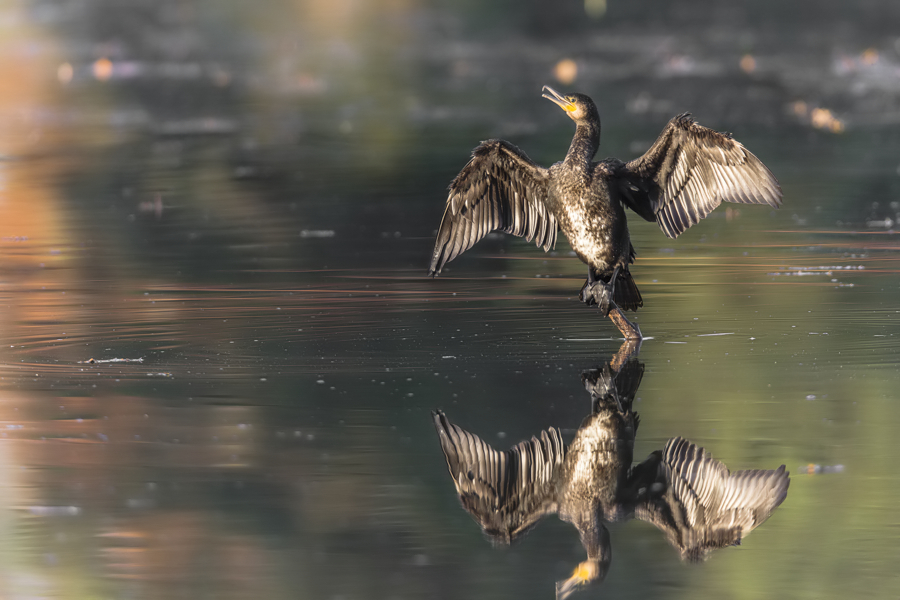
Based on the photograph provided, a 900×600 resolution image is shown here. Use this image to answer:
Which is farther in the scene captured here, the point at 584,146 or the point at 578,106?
the point at 578,106

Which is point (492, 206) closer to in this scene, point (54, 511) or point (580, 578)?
point (54, 511)

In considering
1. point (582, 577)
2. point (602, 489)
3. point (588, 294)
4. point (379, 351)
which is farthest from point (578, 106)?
point (582, 577)

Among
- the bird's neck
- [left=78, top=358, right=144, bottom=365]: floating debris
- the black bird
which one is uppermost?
the bird's neck

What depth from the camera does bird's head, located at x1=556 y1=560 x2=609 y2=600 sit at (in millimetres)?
5184

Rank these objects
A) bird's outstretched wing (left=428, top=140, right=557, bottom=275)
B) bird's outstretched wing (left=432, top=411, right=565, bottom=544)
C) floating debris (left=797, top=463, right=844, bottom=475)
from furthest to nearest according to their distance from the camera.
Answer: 1. bird's outstretched wing (left=428, top=140, right=557, bottom=275)
2. floating debris (left=797, top=463, right=844, bottom=475)
3. bird's outstretched wing (left=432, top=411, right=565, bottom=544)

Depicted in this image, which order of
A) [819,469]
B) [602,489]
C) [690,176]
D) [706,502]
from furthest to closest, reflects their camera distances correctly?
1. [690,176]
2. [819,469]
3. [602,489]
4. [706,502]

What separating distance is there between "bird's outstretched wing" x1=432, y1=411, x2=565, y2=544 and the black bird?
8.27 feet

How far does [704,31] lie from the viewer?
104ft

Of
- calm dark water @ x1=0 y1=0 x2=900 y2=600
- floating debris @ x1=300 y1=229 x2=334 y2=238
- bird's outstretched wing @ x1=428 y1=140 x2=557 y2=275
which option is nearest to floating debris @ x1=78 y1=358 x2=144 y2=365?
calm dark water @ x1=0 y1=0 x2=900 y2=600

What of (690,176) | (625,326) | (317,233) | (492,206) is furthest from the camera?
(317,233)

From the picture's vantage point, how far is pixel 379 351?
902 cm

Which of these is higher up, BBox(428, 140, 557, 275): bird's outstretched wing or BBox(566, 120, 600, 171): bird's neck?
BBox(566, 120, 600, 171): bird's neck

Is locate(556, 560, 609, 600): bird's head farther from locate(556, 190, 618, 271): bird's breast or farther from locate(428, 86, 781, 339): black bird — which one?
locate(556, 190, 618, 271): bird's breast

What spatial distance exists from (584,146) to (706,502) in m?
3.72
